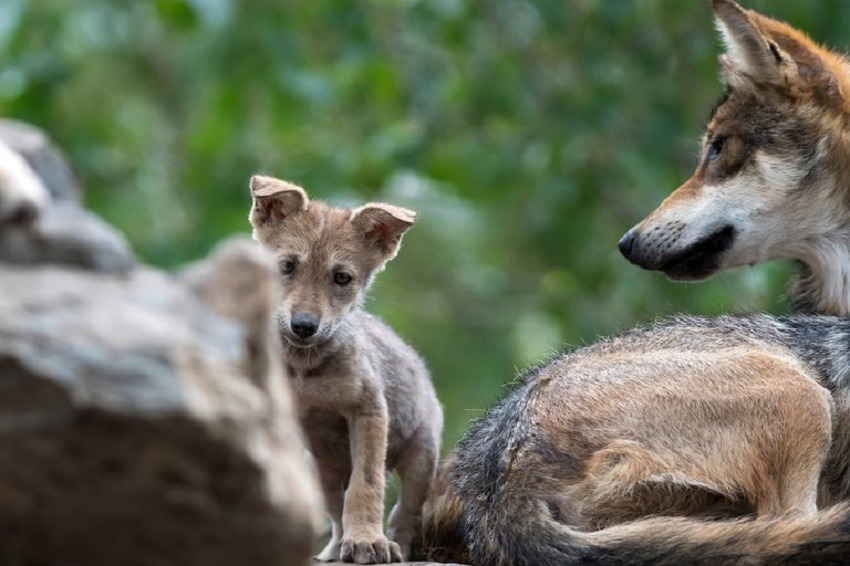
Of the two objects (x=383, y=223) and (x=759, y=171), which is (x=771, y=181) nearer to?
(x=759, y=171)

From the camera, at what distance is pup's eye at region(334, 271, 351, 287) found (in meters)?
6.05

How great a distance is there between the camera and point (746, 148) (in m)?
7.40

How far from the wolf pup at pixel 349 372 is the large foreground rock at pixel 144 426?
2.16m

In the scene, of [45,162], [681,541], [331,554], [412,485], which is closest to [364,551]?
[331,554]

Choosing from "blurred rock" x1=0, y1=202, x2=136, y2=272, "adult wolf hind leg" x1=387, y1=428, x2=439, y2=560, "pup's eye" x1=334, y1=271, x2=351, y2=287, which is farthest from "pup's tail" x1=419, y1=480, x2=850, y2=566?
"blurred rock" x1=0, y1=202, x2=136, y2=272

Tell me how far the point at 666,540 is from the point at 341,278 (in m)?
1.87

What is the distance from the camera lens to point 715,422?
582 cm

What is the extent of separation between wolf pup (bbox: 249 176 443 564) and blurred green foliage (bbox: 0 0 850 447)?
19.5 ft

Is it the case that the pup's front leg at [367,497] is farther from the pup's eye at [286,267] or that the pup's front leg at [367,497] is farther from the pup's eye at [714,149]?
the pup's eye at [714,149]

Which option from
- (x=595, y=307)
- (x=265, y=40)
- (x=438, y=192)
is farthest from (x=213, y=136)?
(x=595, y=307)

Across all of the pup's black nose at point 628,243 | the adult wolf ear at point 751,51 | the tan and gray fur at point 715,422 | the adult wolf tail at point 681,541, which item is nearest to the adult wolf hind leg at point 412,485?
the tan and gray fur at point 715,422

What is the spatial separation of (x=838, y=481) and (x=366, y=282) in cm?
233

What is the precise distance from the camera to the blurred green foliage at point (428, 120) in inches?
527

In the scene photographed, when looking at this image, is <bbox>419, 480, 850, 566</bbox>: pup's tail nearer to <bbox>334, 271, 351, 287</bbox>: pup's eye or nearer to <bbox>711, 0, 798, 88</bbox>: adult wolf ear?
<bbox>334, 271, 351, 287</bbox>: pup's eye
